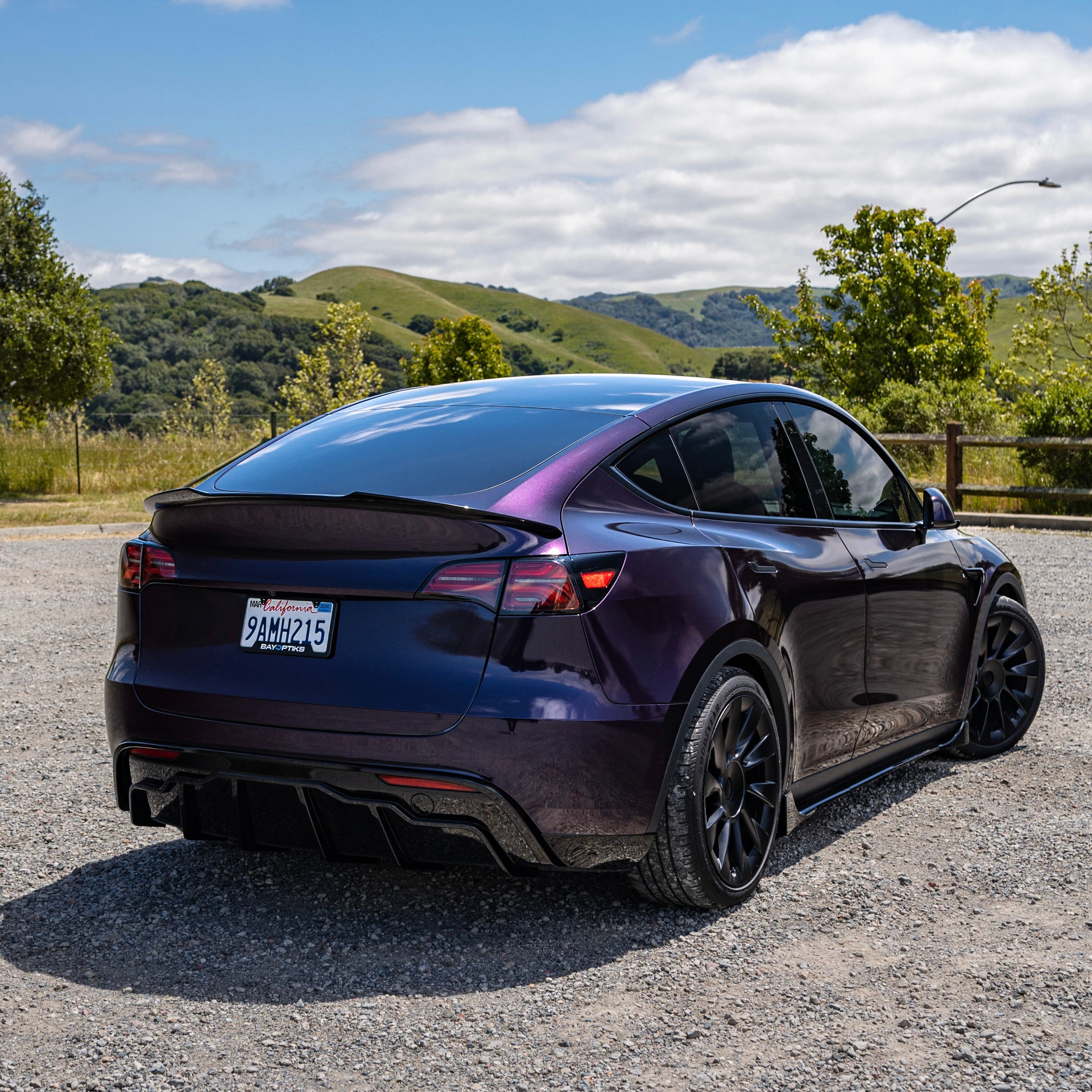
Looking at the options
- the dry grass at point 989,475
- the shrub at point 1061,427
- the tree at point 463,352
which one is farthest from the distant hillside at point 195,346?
the shrub at point 1061,427

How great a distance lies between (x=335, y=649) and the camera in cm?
343

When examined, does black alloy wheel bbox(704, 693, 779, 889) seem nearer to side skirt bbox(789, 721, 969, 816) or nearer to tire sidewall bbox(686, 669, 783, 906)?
tire sidewall bbox(686, 669, 783, 906)

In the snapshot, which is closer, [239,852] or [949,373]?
[239,852]

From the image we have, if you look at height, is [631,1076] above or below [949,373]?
below

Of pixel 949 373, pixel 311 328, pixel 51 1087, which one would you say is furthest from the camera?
pixel 311 328

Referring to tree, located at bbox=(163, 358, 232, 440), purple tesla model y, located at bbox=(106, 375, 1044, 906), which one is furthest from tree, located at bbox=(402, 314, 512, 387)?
purple tesla model y, located at bbox=(106, 375, 1044, 906)

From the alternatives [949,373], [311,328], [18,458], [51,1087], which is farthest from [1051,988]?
[311,328]

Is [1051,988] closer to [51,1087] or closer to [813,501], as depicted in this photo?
[813,501]

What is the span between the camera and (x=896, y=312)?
3288cm

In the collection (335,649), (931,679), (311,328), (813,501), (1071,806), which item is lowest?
(1071,806)

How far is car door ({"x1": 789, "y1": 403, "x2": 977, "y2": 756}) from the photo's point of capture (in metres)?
4.73

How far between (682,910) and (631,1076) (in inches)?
44.2

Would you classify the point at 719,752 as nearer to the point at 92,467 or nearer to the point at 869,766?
the point at 869,766

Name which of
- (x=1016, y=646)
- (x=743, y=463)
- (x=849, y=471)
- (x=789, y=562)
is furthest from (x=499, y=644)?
(x=1016, y=646)
